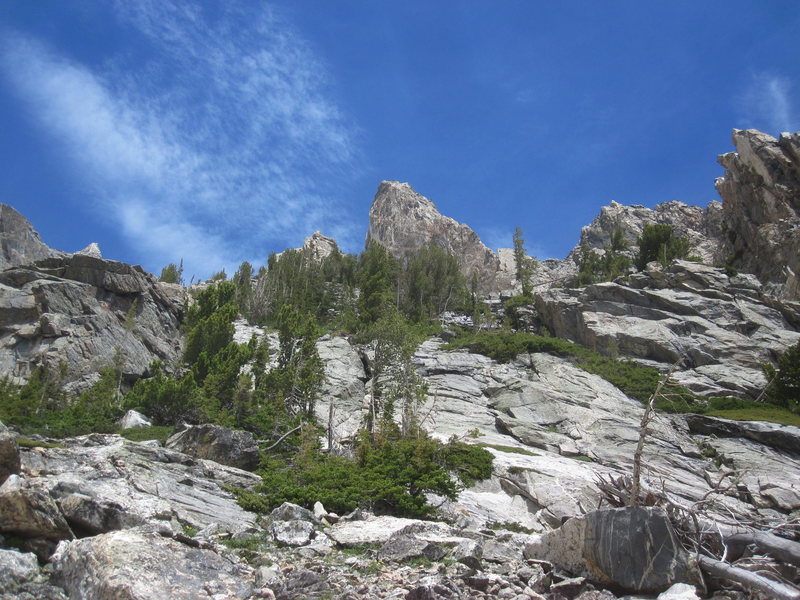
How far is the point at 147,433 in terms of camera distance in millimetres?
33156

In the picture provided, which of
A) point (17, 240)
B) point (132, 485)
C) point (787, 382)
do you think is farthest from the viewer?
point (17, 240)

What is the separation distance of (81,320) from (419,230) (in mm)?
96721

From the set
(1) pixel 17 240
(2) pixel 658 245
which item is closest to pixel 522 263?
(2) pixel 658 245

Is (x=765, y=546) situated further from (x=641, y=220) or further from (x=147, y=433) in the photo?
(x=641, y=220)

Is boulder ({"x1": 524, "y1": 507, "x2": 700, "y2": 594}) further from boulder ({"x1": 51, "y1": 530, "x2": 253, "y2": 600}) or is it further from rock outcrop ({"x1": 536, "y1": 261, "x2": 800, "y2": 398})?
rock outcrop ({"x1": 536, "y1": 261, "x2": 800, "y2": 398})

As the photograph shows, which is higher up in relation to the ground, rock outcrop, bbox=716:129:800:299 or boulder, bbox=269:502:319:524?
rock outcrop, bbox=716:129:800:299

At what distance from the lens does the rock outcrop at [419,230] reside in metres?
134

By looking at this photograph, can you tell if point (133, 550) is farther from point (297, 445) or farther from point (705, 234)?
point (705, 234)

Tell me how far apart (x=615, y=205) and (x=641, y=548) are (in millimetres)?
141787

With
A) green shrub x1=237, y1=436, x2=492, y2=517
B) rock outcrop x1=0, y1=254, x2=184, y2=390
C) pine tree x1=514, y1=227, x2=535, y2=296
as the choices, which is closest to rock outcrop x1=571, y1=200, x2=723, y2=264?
pine tree x1=514, y1=227, x2=535, y2=296

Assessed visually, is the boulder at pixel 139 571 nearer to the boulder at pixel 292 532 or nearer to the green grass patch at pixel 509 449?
the boulder at pixel 292 532

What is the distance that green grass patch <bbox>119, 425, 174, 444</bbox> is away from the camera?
31969 mm

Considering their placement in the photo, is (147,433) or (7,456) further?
(147,433)

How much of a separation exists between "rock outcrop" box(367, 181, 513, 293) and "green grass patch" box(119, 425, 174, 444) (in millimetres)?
97526
